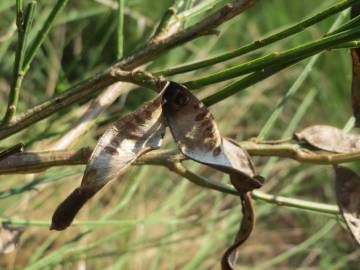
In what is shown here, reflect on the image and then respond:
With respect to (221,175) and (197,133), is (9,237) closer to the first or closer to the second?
(197,133)

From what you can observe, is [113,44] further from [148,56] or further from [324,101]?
[148,56]

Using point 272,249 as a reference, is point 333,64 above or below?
above

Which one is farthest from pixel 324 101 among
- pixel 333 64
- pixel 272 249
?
pixel 272 249

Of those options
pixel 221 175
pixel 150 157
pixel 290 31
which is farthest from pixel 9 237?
pixel 221 175

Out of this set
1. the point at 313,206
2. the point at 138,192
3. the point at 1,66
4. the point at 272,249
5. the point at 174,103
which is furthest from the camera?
the point at 272,249

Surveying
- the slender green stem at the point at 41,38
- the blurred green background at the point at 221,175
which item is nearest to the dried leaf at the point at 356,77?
the slender green stem at the point at 41,38

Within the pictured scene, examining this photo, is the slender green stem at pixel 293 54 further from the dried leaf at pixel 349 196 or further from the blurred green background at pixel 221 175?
the blurred green background at pixel 221 175

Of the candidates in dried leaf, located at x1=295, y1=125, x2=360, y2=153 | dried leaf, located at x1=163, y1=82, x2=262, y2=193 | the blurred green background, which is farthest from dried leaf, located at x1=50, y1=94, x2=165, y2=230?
the blurred green background
